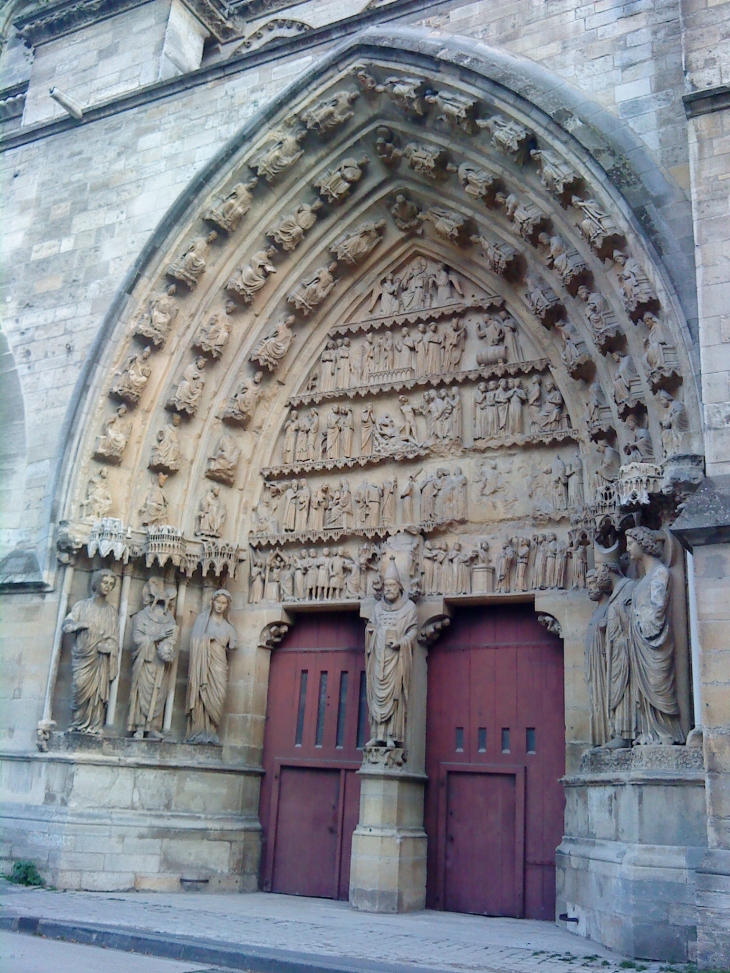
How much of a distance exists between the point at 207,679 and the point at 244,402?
2838 mm

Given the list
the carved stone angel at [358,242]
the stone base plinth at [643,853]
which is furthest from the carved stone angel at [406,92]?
the stone base plinth at [643,853]

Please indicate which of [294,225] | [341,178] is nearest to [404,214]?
[341,178]

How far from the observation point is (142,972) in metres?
5.25

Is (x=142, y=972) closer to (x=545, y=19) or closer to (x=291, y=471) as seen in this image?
(x=291, y=471)

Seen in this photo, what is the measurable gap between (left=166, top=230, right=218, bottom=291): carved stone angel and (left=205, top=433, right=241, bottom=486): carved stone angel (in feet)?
5.34

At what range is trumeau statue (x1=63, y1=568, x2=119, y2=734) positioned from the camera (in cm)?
884

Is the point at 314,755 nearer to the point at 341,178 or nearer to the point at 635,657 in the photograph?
the point at 635,657

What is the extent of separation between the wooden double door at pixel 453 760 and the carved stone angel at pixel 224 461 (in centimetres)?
166

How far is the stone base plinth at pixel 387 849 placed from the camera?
8031mm

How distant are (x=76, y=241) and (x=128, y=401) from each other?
→ 2.17 m

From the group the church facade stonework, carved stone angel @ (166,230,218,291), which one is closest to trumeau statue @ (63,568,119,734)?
the church facade stonework

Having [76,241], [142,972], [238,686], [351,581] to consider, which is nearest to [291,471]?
[351,581]

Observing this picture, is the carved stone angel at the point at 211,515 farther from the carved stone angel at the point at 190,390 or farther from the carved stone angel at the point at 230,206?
the carved stone angel at the point at 230,206

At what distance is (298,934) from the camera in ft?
21.5
